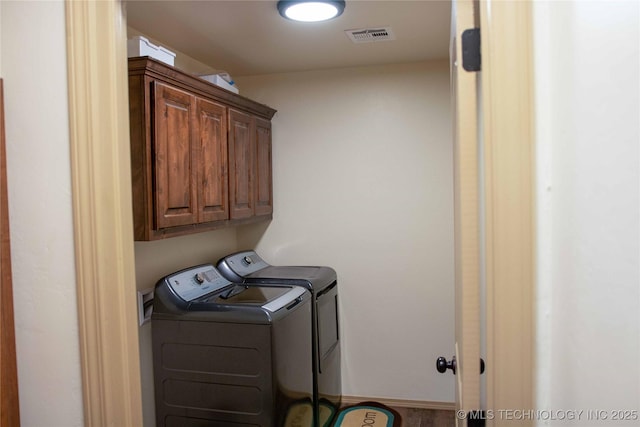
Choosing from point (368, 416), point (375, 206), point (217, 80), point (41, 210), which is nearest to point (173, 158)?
point (217, 80)

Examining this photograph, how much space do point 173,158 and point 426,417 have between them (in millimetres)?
2366

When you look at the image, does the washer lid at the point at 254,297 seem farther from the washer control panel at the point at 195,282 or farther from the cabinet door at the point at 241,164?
the cabinet door at the point at 241,164

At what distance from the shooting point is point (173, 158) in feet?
7.48

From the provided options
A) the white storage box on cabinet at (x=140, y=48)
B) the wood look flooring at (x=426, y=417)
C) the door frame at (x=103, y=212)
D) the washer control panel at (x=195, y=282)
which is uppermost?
the white storage box on cabinet at (x=140, y=48)

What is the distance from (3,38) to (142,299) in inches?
60.0

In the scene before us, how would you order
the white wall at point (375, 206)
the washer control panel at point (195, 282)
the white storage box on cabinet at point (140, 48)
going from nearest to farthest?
the white storage box on cabinet at point (140, 48) < the washer control panel at point (195, 282) < the white wall at point (375, 206)

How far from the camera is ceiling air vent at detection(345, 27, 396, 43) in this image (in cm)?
259

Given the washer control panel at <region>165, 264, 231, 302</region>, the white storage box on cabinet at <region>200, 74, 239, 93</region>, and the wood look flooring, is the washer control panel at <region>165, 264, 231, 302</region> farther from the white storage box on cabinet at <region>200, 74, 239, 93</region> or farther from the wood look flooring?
the wood look flooring

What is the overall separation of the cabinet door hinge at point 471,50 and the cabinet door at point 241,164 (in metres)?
2.00

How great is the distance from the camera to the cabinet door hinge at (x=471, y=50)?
40.1 inches

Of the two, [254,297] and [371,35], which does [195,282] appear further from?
[371,35]

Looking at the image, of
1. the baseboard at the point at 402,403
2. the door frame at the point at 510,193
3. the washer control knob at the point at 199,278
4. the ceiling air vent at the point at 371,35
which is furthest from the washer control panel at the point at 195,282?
the door frame at the point at 510,193

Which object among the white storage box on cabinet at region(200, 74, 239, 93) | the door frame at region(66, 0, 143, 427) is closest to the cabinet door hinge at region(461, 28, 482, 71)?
the door frame at region(66, 0, 143, 427)

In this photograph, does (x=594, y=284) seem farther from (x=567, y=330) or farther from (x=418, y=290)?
(x=418, y=290)
